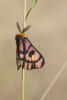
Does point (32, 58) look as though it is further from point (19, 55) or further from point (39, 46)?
point (39, 46)

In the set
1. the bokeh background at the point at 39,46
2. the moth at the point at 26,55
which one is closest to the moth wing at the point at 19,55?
the moth at the point at 26,55

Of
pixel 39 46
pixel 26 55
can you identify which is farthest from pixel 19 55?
pixel 39 46

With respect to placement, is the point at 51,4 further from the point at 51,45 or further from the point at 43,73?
the point at 43,73

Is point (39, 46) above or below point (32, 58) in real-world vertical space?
below

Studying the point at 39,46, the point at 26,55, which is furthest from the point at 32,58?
the point at 39,46

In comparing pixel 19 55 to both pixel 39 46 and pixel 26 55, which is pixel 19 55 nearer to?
pixel 26 55

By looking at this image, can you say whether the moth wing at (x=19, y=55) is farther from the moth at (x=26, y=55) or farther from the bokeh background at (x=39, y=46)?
the bokeh background at (x=39, y=46)

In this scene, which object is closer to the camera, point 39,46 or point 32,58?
point 32,58
